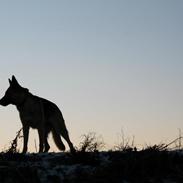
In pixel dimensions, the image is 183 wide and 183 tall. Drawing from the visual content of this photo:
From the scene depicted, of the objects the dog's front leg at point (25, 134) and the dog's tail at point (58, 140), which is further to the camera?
the dog's tail at point (58, 140)

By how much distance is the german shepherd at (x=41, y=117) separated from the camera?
1293 centimetres

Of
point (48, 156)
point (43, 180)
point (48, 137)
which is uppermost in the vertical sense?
point (48, 137)

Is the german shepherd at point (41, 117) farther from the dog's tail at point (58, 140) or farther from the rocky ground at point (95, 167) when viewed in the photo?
the rocky ground at point (95, 167)

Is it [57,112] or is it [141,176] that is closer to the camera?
[141,176]

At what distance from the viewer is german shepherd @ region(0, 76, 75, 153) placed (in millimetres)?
12930

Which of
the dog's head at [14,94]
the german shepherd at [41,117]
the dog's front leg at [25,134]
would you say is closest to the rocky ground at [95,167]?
the dog's front leg at [25,134]

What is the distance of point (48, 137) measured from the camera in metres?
13.2

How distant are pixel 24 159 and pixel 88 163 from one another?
1.13 m

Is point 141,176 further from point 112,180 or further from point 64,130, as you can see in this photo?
point 64,130

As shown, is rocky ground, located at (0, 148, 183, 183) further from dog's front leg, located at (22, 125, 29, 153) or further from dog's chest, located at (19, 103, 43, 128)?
dog's chest, located at (19, 103, 43, 128)

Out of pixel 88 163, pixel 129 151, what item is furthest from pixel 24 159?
pixel 129 151

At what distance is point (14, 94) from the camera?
1332 centimetres

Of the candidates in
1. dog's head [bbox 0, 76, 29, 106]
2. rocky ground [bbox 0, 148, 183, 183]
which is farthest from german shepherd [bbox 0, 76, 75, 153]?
rocky ground [bbox 0, 148, 183, 183]

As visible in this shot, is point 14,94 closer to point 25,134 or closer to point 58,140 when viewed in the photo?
point 25,134
